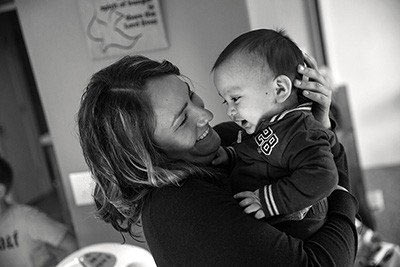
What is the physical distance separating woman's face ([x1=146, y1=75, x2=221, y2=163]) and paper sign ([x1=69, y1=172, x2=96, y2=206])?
72cm

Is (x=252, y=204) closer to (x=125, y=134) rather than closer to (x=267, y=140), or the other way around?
(x=267, y=140)

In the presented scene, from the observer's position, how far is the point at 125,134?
0.96 m

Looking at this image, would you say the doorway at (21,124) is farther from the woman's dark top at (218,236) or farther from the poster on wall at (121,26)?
the woman's dark top at (218,236)

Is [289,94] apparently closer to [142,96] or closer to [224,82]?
[224,82]

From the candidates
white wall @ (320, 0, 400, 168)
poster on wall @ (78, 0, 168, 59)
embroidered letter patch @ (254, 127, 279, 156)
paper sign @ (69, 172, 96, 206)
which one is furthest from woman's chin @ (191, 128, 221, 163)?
white wall @ (320, 0, 400, 168)

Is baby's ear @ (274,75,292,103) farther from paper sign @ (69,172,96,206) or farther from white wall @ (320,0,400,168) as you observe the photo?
white wall @ (320,0,400,168)

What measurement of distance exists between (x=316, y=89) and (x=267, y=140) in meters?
0.18

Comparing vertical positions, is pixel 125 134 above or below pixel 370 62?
above

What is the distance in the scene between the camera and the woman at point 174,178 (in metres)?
0.88

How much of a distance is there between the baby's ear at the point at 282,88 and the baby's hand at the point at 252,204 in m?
0.21

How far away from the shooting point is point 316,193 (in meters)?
0.93

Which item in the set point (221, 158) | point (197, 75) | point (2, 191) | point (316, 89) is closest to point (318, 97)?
point (316, 89)

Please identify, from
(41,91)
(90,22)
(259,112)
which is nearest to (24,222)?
(41,91)

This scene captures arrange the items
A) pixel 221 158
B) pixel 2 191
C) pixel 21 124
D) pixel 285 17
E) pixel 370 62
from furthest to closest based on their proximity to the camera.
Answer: pixel 21 124, pixel 370 62, pixel 285 17, pixel 2 191, pixel 221 158
